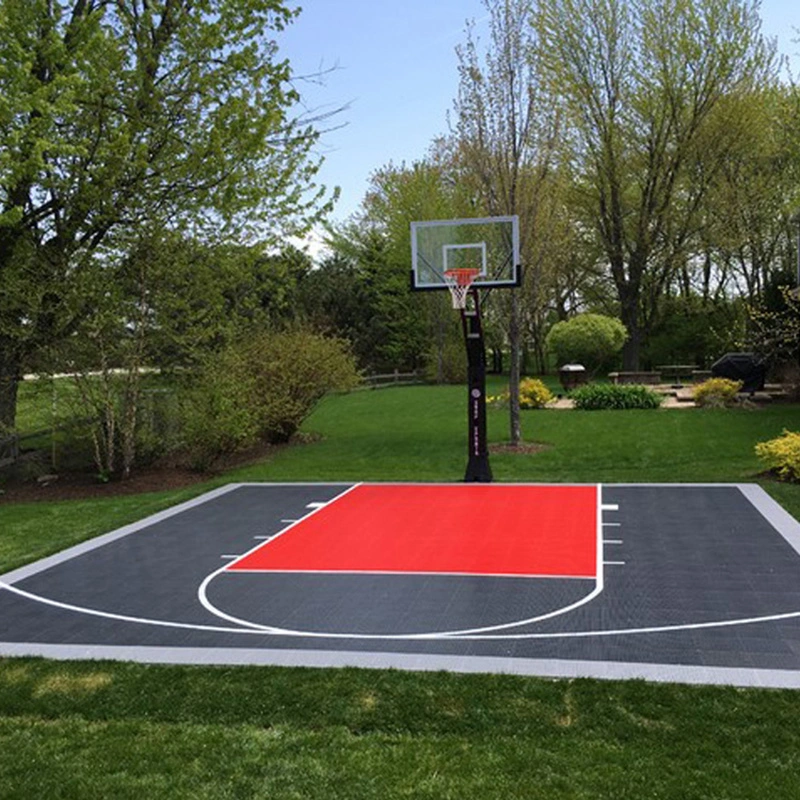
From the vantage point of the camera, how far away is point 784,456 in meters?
10.5

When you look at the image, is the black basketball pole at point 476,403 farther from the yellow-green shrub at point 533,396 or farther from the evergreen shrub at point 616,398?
the yellow-green shrub at point 533,396

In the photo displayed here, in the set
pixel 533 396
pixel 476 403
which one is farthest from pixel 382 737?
pixel 533 396

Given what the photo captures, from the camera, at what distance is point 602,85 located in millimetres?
Result: 24766

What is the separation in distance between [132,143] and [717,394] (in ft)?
45.0

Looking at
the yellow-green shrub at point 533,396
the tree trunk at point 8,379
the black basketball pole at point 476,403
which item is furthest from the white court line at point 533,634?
the yellow-green shrub at point 533,396

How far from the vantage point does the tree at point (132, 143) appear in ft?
39.8

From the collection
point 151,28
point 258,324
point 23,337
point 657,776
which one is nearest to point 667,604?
point 657,776

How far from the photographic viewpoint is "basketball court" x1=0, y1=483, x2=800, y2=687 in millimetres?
5062

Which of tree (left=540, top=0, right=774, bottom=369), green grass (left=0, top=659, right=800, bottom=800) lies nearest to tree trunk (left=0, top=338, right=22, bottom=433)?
green grass (left=0, top=659, right=800, bottom=800)

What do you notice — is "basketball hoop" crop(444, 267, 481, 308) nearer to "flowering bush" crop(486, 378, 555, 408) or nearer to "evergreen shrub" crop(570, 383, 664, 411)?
"evergreen shrub" crop(570, 383, 664, 411)

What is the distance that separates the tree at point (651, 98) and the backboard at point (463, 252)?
436 inches

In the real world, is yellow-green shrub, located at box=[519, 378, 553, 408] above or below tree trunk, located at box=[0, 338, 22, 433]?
below

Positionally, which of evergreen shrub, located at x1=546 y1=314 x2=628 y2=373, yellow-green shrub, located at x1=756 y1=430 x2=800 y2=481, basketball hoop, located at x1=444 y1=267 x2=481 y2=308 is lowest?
yellow-green shrub, located at x1=756 y1=430 x2=800 y2=481

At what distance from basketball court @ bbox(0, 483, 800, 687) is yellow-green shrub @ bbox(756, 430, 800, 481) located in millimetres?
851
